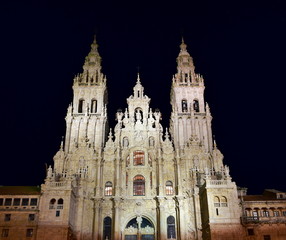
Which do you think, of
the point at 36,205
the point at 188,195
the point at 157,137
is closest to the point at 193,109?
the point at 157,137

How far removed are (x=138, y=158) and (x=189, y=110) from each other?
576 inches

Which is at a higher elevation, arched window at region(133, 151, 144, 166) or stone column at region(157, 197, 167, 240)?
arched window at region(133, 151, 144, 166)

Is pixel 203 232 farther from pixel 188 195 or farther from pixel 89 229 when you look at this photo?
pixel 89 229

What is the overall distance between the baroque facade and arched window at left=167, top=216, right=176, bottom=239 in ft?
0.54

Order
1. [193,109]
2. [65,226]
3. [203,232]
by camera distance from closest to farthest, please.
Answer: [65,226] < [203,232] < [193,109]

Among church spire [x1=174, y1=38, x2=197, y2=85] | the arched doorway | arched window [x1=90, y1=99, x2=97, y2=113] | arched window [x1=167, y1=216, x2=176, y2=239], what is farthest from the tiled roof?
church spire [x1=174, y1=38, x2=197, y2=85]

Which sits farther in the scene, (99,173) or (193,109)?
(193,109)

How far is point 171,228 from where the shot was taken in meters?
56.6

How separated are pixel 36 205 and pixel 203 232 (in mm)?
26742

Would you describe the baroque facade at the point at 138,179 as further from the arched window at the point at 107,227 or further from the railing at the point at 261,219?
the railing at the point at 261,219

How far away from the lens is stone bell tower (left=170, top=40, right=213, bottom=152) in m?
64.4

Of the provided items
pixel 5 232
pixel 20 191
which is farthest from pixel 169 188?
pixel 5 232

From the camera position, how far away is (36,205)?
51625mm

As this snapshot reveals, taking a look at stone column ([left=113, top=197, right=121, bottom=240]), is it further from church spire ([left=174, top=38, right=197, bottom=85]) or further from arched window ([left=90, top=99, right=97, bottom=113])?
church spire ([left=174, top=38, right=197, bottom=85])
